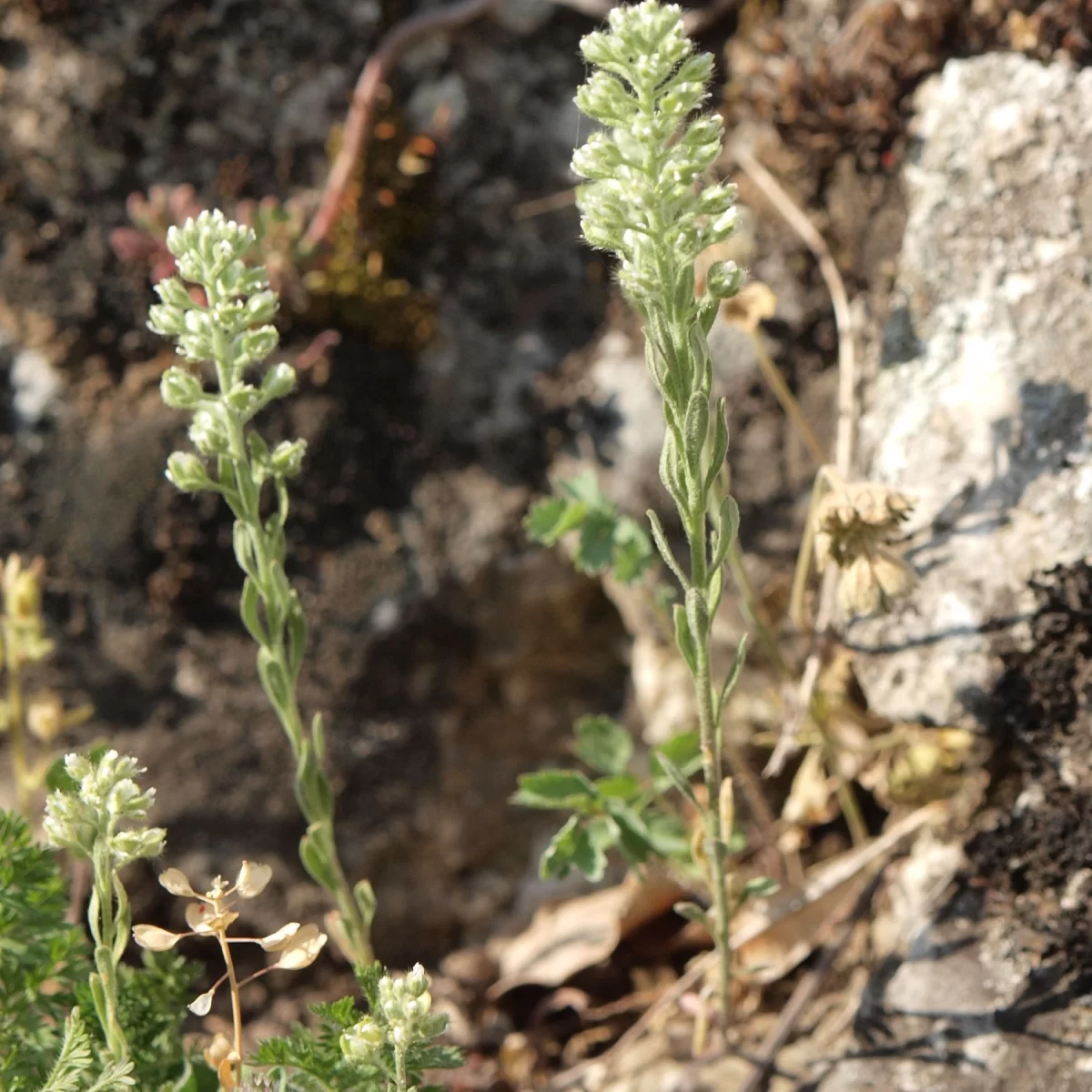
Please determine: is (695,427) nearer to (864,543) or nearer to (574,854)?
(864,543)

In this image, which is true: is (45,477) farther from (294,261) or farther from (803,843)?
(803,843)

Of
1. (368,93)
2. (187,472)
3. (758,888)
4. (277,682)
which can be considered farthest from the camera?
(368,93)

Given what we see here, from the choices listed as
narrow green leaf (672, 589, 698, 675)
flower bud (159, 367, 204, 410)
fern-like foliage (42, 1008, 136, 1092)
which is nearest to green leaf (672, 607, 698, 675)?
narrow green leaf (672, 589, 698, 675)

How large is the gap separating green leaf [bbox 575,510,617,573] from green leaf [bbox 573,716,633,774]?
1.20 ft

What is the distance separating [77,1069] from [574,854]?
1022 millimetres

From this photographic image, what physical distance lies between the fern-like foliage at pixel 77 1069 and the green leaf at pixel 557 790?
36.7 inches

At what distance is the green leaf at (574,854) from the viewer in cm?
227

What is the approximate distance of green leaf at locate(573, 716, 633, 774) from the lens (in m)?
2.58

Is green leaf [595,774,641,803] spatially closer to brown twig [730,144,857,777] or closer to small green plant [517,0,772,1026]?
brown twig [730,144,857,777]

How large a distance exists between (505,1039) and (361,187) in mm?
2337

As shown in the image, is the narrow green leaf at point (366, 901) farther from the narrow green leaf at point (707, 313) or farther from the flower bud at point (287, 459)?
the narrow green leaf at point (707, 313)

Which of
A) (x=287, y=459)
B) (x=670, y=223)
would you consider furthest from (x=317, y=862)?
(x=670, y=223)

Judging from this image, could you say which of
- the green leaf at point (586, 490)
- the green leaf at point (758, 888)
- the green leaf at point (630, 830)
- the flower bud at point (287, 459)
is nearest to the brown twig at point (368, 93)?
the green leaf at point (586, 490)

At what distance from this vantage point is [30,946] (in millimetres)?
1852
